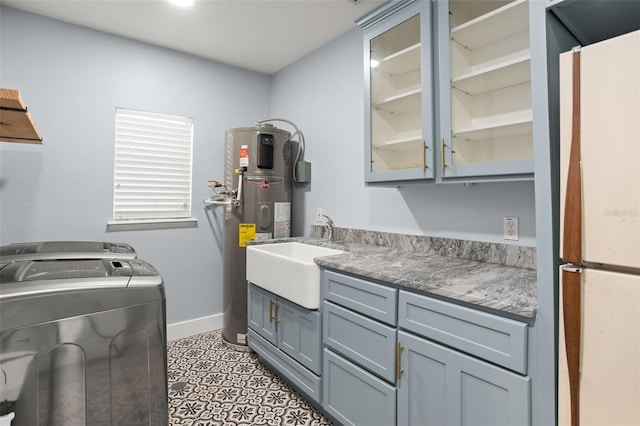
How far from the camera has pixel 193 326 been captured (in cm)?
306

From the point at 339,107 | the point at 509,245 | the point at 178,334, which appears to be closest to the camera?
the point at 509,245

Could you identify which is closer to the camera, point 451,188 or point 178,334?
point 451,188

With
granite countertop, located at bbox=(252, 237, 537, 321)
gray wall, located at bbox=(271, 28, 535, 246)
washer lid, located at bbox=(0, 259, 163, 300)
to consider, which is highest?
gray wall, located at bbox=(271, 28, 535, 246)

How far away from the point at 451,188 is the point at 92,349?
1.83m

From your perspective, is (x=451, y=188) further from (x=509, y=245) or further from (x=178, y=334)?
(x=178, y=334)

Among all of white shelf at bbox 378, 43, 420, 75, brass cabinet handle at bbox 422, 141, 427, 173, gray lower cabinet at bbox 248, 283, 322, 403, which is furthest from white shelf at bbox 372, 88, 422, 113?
gray lower cabinet at bbox 248, 283, 322, 403

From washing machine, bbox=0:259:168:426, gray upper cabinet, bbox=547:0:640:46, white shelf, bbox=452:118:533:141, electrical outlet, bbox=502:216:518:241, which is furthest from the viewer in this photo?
electrical outlet, bbox=502:216:518:241

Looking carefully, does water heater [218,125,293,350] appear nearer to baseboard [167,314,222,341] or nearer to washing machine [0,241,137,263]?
baseboard [167,314,222,341]

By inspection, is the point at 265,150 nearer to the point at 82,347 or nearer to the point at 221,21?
the point at 221,21

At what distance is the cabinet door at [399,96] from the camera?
173cm

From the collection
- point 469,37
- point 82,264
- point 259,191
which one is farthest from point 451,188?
point 82,264

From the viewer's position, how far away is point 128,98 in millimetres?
2729

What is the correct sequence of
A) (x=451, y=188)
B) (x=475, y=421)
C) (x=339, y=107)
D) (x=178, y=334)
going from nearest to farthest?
(x=475, y=421) < (x=451, y=188) < (x=339, y=107) < (x=178, y=334)

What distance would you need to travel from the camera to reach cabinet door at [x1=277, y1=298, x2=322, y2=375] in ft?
6.12
